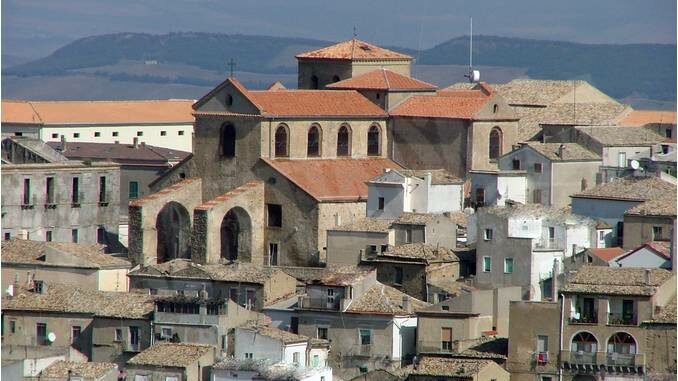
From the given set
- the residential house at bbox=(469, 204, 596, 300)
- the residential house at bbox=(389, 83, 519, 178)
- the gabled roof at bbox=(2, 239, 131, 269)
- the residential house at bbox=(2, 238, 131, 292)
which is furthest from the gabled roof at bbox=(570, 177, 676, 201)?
the gabled roof at bbox=(2, 239, 131, 269)

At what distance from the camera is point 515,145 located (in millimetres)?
84375

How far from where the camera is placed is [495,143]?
3339 inches

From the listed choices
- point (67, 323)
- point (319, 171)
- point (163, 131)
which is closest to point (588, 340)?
point (67, 323)

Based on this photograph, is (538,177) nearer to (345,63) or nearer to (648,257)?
(345,63)

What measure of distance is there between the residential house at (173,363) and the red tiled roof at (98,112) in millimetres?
43628

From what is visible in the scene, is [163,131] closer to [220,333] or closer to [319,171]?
[319,171]

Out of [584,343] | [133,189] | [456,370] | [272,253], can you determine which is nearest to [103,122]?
[133,189]

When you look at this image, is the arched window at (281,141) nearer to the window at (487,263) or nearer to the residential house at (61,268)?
the residential house at (61,268)

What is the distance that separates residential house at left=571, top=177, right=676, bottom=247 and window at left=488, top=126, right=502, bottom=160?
8.46 meters

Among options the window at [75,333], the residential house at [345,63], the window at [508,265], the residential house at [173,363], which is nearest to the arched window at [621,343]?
the window at [508,265]

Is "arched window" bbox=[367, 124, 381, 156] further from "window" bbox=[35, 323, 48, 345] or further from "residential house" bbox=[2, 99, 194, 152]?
"residential house" bbox=[2, 99, 194, 152]

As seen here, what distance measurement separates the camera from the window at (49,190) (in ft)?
271

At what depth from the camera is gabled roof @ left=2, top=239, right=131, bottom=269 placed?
7575cm

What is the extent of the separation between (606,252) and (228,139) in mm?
15475
